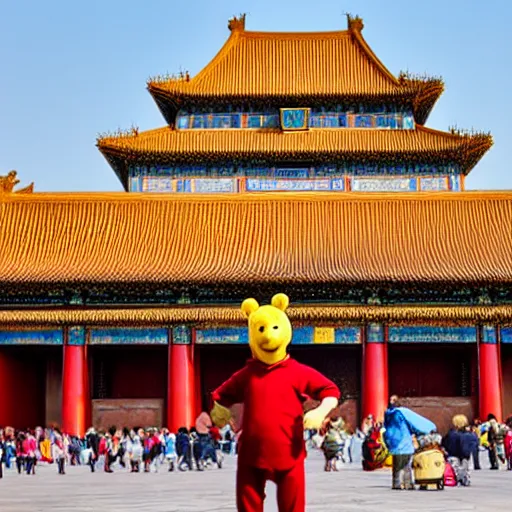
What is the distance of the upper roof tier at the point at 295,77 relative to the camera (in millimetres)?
46406

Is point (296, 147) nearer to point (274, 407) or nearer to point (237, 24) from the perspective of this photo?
point (237, 24)

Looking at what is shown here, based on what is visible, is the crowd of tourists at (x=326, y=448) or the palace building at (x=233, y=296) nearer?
the crowd of tourists at (x=326, y=448)

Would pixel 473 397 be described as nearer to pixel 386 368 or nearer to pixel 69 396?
pixel 386 368

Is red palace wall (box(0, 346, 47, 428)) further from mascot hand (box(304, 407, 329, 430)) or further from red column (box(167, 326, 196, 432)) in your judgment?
mascot hand (box(304, 407, 329, 430))

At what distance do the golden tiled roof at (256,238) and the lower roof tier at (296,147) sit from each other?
6.82 meters

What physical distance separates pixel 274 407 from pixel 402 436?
735 cm

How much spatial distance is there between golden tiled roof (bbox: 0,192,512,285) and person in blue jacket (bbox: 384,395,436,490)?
51.9 ft

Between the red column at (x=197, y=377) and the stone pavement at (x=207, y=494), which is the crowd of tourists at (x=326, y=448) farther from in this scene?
the red column at (x=197, y=377)

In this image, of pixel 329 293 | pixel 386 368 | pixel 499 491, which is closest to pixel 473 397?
Answer: pixel 386 368

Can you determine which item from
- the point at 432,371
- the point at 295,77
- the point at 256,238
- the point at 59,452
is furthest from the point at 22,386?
the point at 295,77

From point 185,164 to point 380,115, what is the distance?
831 cm

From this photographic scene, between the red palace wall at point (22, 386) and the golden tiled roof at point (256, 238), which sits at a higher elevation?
the golden tiled roof at point (256, 238)

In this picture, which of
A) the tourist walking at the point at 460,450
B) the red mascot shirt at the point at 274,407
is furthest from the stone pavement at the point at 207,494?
the red mascot shirt at the point at 274,407

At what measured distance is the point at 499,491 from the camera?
669 inches
